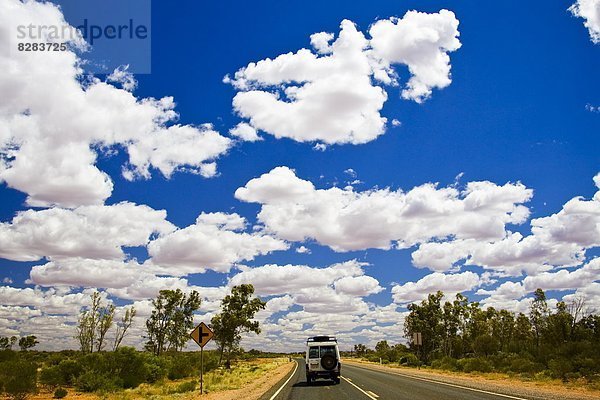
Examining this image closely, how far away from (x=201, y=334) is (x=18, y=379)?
359 inches

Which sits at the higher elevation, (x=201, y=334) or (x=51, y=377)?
(x=201, y=334)

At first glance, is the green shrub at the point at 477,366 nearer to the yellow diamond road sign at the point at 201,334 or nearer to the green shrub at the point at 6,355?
the yellow diamond road sign at the point at 201,334

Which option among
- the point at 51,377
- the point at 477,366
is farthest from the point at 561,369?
the point at 51,377

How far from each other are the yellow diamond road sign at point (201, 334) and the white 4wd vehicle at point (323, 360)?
21.7ft

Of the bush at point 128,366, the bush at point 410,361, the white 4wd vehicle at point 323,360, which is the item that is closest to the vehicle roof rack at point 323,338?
the white 4wd vehicle at point 323,360

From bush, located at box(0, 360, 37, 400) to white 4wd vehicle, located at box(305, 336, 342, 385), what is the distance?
1478 cm

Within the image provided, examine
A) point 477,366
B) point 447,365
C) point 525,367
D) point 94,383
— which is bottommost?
point 447,365

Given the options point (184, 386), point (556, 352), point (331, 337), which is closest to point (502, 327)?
point (556, 352)

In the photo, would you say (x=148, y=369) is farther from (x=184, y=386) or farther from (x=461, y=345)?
(x=461, y=345)

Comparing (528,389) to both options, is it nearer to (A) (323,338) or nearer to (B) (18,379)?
(A) (323,338)

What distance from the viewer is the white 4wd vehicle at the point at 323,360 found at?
95.2 feet

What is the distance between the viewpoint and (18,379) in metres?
24.6

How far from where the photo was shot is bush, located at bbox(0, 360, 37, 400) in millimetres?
24344

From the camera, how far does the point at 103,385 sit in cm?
2945
